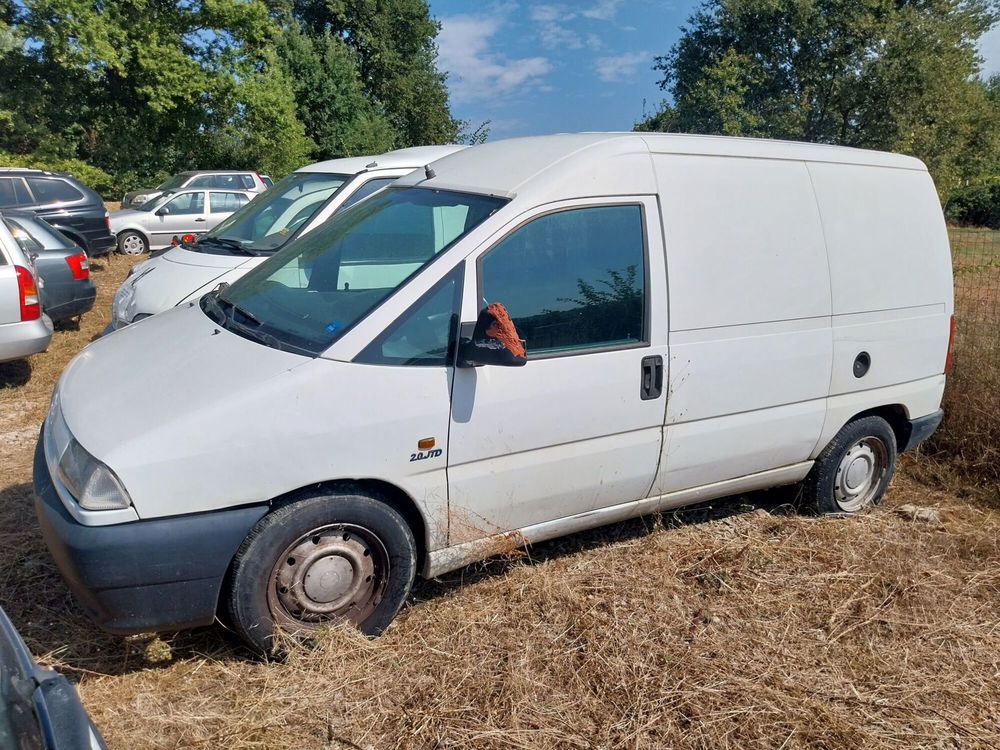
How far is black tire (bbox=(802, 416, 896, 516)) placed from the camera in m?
4.55

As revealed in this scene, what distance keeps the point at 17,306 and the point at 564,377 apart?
5.67 metres

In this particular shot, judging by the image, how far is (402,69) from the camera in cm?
3678

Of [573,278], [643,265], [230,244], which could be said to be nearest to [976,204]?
[230,244]

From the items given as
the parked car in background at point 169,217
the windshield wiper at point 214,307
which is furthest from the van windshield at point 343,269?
the parked car in background at point 169,217

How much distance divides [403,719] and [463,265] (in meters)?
1.79

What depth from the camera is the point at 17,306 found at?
6.82 m

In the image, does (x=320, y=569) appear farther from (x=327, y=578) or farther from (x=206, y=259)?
(x=206, y=259)

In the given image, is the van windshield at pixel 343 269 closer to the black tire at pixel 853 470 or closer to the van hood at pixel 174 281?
the van hood at pixel 174 281

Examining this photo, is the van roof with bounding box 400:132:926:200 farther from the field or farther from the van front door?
the field

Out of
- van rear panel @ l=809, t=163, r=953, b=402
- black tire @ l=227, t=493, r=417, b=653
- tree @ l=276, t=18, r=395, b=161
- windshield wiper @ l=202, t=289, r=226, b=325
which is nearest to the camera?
black tire @ l=227, t=493, r=417, b=653

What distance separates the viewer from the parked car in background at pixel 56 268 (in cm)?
862

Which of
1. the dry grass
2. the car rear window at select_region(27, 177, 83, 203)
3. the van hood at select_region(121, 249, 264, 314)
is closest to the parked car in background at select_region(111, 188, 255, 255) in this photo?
the car rear window at select_region(27, 177, 83, 203)

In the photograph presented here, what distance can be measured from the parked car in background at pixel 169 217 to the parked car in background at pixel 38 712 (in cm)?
1557

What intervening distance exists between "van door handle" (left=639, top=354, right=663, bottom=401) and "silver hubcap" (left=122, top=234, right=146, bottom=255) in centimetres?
1523
